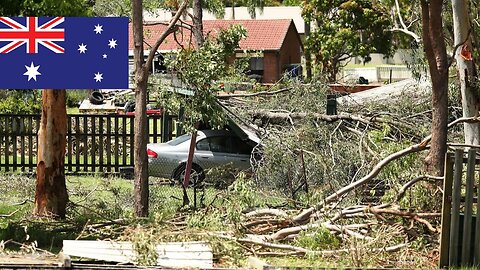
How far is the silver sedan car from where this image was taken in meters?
20.4

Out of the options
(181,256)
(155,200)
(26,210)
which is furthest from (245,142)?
(181,256)

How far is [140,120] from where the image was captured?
553 inches

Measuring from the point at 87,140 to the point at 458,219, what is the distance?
47.4ft

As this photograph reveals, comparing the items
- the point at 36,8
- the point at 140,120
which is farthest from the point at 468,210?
the point at 36,8

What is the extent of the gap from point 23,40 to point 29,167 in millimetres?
10178

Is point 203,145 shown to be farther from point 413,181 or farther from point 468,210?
point 468,210

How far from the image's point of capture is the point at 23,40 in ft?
43.2

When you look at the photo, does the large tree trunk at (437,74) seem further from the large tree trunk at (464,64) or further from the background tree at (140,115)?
the large tree trunk at (464,64)

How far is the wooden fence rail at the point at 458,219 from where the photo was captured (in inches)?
428

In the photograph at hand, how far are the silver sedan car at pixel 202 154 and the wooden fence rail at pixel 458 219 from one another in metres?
9.46

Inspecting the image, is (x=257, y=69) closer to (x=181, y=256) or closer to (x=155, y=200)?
(x=155, y=200)

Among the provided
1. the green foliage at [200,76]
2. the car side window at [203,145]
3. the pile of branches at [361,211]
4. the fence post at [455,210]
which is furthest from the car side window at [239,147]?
the fence post at [455,210]
